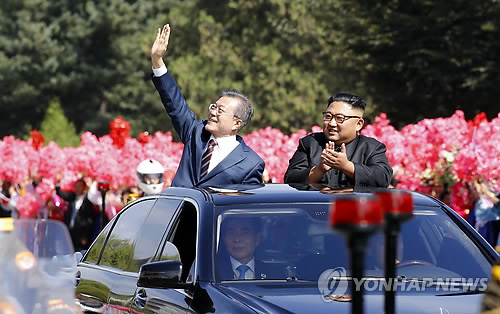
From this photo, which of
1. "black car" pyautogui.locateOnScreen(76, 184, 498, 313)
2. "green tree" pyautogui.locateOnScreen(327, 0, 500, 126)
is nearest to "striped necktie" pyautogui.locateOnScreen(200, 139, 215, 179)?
"black car" pyautogui.locateOnScreen(76, 184, 498, 313)

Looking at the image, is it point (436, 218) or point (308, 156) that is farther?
point (308, 156)

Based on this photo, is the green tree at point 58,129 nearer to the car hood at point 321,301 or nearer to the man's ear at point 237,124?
the man's ear at point 237,124

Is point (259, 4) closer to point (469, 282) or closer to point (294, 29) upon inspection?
point (294, 29)

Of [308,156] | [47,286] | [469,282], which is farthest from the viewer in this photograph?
[308,156]

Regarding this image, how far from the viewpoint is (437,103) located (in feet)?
94.9

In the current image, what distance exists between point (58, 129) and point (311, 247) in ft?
180

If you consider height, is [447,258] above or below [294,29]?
below

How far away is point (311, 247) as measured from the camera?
6074mm

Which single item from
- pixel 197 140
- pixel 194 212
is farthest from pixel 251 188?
pixel 197 140

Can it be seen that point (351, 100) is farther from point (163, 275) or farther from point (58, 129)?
point (58, 129)

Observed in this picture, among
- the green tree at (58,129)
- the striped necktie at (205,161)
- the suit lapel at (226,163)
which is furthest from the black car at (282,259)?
the green tree at (58,129)

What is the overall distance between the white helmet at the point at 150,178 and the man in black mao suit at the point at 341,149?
617cm

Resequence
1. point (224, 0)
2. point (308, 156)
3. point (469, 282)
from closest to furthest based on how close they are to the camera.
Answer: point (469, 282) → point (308, 156) → point (224, 0)

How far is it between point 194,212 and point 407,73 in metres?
22.7
